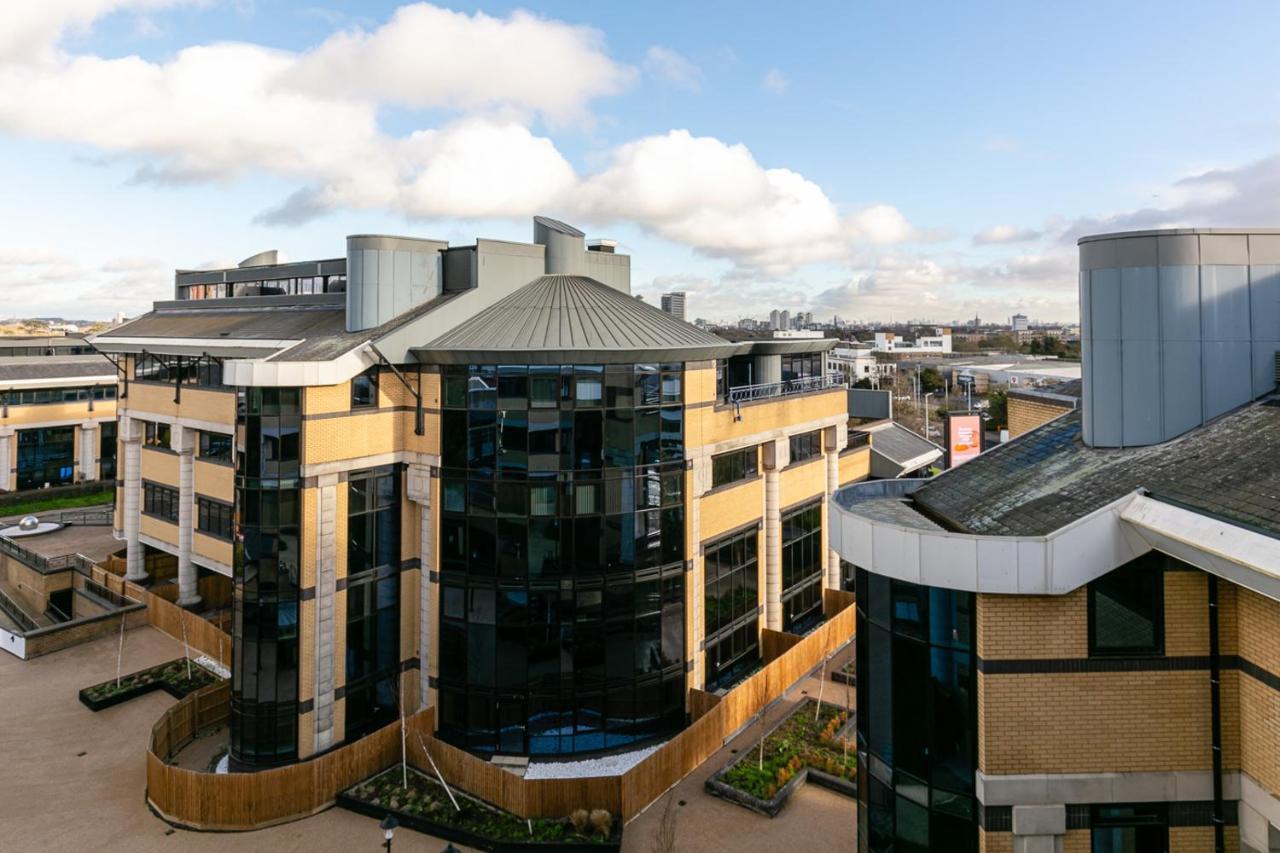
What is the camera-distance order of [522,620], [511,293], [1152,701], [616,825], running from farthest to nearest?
[511,293]
[522,620]
[616,825]
[1152,701]

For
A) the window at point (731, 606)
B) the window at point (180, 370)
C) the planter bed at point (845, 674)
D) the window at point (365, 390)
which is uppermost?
the window at point (180, 370)

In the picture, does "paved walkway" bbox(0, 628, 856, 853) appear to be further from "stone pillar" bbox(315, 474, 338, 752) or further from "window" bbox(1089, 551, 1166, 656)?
"window" bbox(1089, 551, 1166, 656)

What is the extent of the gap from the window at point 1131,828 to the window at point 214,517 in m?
31.6

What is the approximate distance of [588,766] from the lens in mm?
23641

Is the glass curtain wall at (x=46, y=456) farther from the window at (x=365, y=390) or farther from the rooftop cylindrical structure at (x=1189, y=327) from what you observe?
the rooftop cylindrical structure at (x=1189, y=327)

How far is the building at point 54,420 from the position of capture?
214ft

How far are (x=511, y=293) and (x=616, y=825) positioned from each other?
1830 centimetres

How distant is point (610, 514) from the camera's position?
24.2 metres

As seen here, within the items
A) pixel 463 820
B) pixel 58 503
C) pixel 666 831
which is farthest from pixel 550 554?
pixel 58 503

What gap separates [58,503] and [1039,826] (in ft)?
254

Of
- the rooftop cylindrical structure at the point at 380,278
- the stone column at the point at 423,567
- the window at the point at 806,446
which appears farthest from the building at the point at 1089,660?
the window at the point at 806,446

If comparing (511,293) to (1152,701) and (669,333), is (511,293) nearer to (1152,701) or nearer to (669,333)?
(669,333)

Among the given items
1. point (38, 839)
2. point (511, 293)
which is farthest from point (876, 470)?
point (38, 839)

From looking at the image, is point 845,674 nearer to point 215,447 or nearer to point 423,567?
point 423,567
